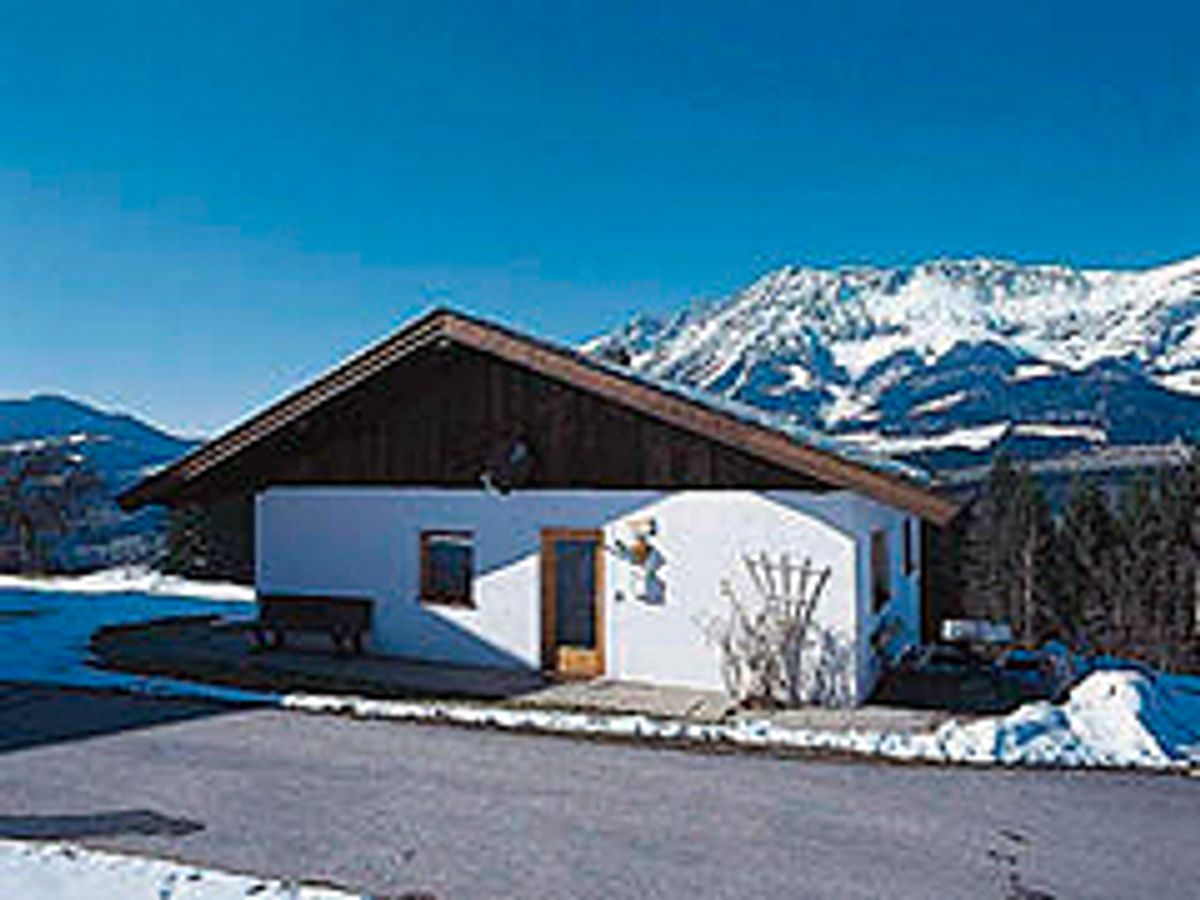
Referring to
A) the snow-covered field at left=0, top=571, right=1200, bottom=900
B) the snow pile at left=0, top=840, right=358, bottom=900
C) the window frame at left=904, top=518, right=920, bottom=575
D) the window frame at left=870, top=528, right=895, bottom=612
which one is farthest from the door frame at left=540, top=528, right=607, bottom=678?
the snow pile at left=0, top=840, right=358, bottom=900

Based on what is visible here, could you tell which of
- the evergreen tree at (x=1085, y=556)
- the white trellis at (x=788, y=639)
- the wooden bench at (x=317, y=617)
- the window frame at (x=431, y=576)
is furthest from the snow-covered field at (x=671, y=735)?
the evergreen tree at (x=1085, y=556)

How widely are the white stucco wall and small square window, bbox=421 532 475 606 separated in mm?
146

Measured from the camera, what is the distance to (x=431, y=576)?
12.3 meters

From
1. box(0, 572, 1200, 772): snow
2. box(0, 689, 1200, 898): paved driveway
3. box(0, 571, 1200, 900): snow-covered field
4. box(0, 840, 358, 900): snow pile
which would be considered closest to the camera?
box(0, 840, 358, 900): snow pile

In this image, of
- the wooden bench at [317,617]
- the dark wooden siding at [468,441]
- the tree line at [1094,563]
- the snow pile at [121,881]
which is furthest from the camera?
the tree line at [1094,563]

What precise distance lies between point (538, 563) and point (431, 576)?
1.81 metres

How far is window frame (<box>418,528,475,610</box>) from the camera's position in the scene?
11.9 meters

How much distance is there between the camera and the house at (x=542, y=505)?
10.0m

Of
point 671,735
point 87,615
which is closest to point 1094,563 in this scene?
point 671,735

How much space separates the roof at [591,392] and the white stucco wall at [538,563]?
2.43ft

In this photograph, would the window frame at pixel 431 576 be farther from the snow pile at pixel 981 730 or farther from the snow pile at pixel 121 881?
the snow pile at pixel 121 881

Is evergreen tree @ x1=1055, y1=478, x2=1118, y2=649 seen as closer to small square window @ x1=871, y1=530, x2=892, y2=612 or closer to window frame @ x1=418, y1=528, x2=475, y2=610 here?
small square window @ x1=871, y1=530, x2=892, y2=612

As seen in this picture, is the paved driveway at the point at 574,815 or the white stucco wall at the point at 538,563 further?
the white stucco wall at the point at 538,563

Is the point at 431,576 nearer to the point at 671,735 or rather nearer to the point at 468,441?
the point at 468,441
